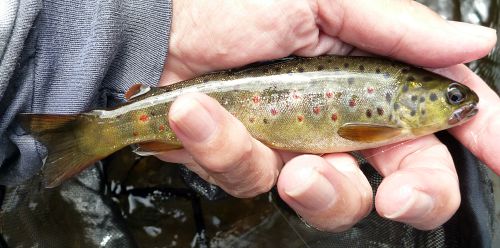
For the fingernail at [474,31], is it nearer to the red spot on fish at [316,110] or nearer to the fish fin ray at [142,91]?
the red spot on fish at [316,110]

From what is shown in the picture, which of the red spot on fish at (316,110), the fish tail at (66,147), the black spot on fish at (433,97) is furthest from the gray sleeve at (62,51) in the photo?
the black spot on fish at (433,97)

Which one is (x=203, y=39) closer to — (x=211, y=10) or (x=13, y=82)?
(x=211, y=10)

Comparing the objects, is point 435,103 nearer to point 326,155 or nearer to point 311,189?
point 326,155

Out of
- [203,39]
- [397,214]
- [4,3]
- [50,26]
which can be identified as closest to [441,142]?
[397,214]

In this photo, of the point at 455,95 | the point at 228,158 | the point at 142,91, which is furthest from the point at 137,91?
the point at 455,95

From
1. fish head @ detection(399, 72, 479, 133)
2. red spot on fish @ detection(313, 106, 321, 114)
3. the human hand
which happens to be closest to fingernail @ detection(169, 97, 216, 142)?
the human hand
